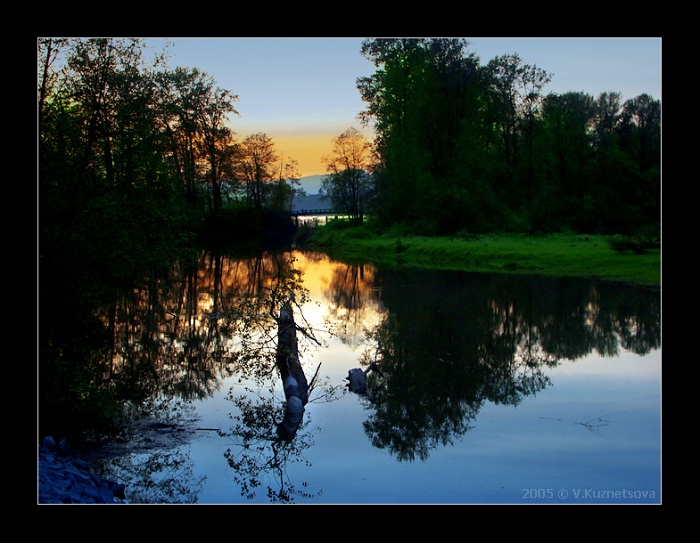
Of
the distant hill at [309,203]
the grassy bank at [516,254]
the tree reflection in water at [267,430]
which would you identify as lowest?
the tree reflection in water at [267,430]

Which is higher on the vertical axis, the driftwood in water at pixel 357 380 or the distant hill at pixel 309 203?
the distant hill at pixel 309 203

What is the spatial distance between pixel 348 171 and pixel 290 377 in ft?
203

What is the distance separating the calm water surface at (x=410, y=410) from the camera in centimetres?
1063

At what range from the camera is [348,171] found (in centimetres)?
7500

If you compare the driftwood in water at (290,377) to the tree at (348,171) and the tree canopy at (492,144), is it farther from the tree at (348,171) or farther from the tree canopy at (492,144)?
the tree at (348,171)

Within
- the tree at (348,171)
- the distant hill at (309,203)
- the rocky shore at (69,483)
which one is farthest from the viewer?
the distant hill at (309,203)

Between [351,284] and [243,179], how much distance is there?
33.2 metres

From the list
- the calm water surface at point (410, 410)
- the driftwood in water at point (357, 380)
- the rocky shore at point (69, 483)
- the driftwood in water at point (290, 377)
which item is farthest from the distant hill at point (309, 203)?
the rocky shore at point (69, 483)

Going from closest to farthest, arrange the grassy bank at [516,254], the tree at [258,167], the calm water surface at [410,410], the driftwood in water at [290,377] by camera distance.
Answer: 1. the calm water surface at [410,410]
2. the driftwood in water at [290,377]
3. the grassy bank at [516,254]
4. the tree at [258,167]

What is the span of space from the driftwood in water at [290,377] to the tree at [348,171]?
5739 centimetres

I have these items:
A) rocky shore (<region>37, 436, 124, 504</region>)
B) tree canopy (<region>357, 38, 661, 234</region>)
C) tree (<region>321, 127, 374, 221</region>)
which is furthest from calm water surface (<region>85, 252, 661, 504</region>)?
tree (<region>321, 127, 374, 221</region>)
